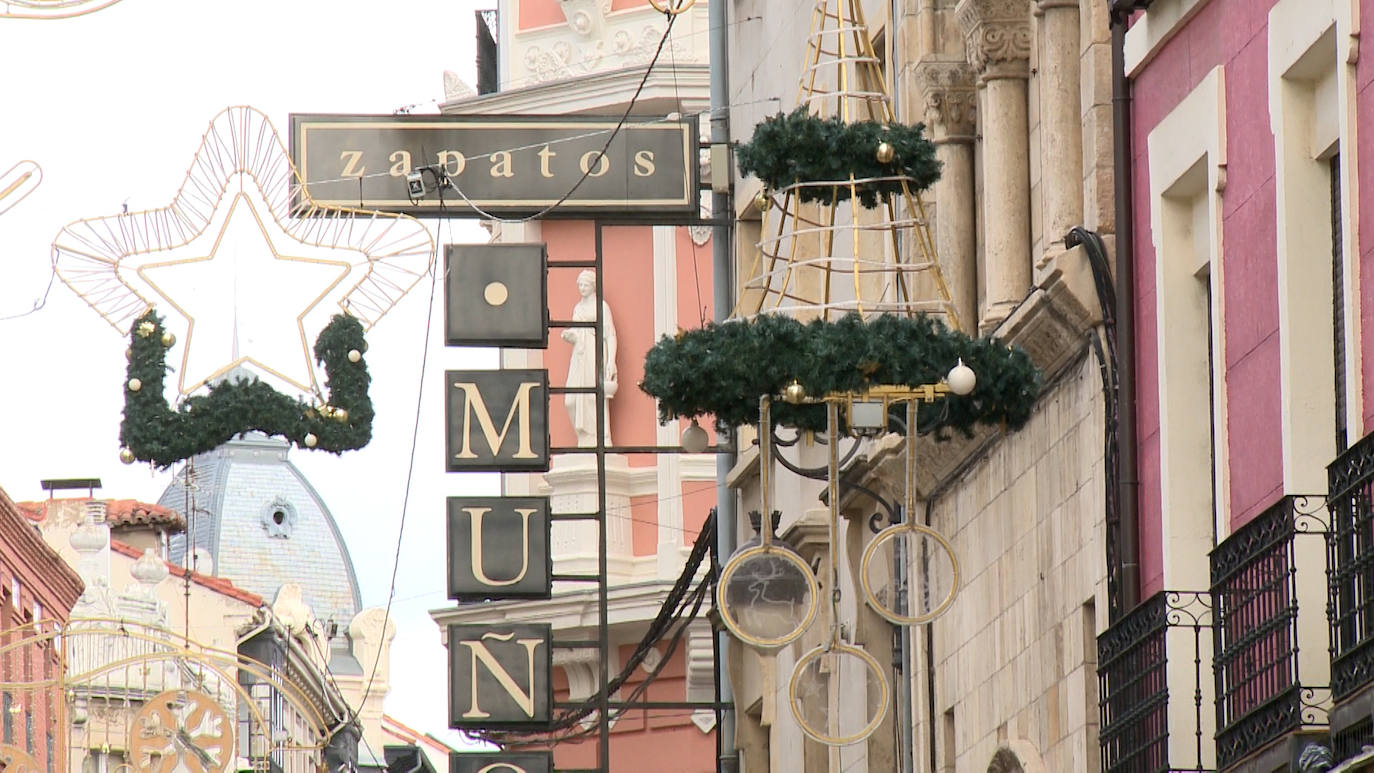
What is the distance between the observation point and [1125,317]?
1875cm

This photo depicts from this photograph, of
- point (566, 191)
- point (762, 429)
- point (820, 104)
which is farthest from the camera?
point (566, 191)

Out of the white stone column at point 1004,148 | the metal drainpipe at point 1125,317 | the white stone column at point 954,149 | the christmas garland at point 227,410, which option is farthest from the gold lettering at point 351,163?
the metal drainpipe at point 1125,317

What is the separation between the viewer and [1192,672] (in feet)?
56.6

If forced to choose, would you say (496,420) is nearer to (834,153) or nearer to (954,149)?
(954,149)

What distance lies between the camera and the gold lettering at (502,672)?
96.4 feet

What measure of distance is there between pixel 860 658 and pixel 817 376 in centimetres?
196

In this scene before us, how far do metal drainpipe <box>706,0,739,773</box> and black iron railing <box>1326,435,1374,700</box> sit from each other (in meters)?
18.1

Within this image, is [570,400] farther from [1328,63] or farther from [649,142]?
[1328,63]

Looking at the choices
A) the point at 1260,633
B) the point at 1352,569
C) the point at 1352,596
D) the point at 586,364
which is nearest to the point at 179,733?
the point at 1260,633

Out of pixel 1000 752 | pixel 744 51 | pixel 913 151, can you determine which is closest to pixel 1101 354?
pixel 913 151

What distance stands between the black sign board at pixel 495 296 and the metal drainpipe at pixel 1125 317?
36.3 ft

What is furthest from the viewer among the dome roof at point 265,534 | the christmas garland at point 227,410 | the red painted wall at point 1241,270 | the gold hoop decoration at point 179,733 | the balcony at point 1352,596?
the dome roof at point 265,534

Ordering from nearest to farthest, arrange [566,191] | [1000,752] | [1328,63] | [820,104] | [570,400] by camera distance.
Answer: [1328,63] < [1000,752] < [820,104] < [566,191] < [570,400]

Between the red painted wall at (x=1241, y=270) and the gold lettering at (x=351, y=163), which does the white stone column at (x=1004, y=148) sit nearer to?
the red painted wall at (x=1241, y=270)
